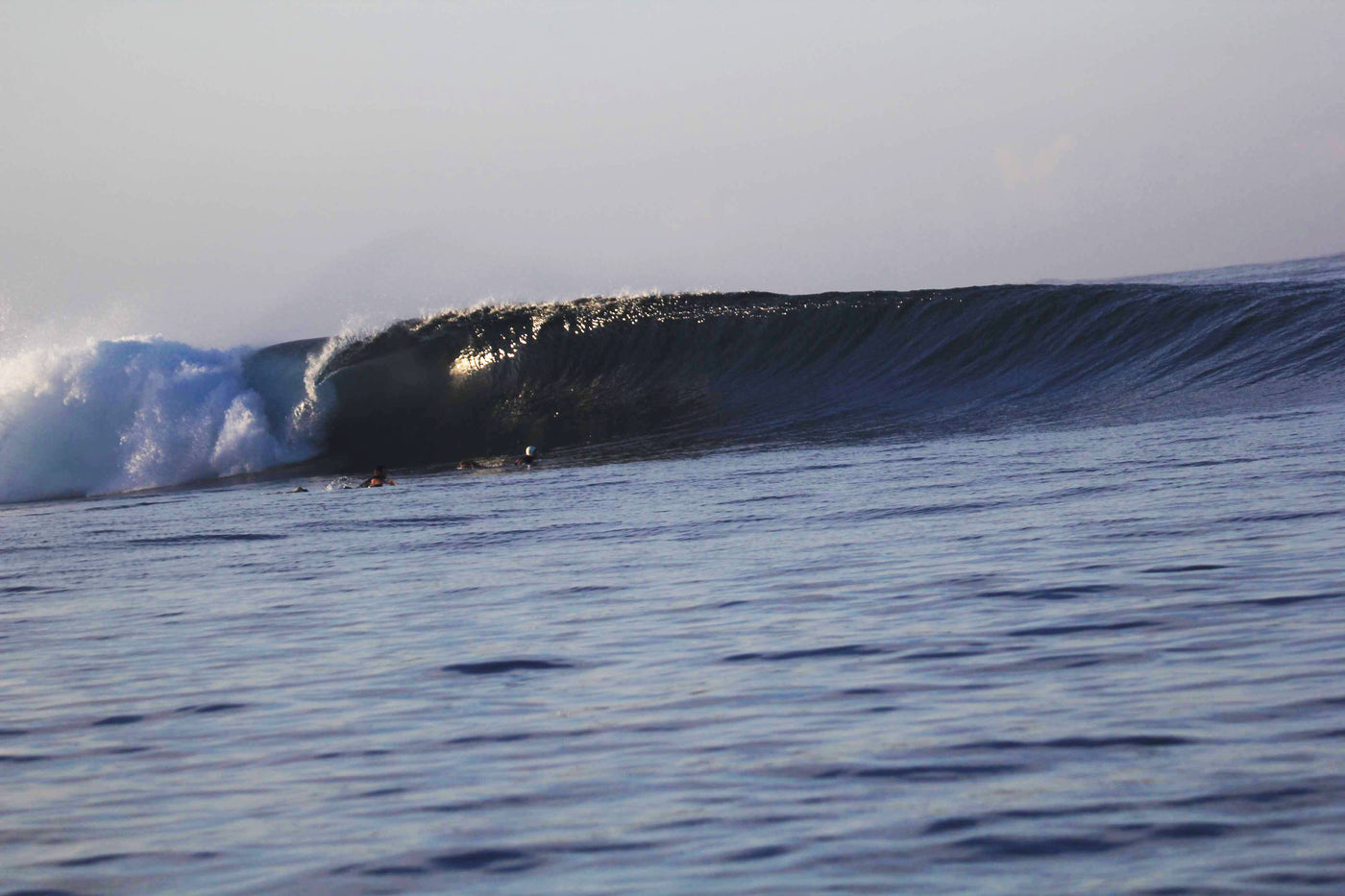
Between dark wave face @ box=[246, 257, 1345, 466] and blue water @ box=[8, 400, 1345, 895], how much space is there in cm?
1043

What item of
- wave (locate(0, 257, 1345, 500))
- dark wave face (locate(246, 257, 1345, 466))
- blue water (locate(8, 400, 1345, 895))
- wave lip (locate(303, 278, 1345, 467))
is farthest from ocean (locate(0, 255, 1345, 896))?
wave (locate(0, 257, 1345, 500))

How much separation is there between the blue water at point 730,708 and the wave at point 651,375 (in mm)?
11285

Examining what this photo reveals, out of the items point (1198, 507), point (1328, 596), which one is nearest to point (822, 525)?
point (1198, 507)

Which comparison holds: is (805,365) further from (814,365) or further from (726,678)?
(726,678)

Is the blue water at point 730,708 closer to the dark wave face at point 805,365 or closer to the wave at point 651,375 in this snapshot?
the dark wave face at point 805,365

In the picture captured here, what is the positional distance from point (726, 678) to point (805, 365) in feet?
72.2

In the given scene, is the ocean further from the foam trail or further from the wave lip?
the foam trail

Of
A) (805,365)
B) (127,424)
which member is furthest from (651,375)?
(127,424)

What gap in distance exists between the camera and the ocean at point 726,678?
3.58m

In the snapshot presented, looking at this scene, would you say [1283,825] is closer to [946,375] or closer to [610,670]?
[610,670]

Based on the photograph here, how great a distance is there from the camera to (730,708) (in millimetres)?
5008

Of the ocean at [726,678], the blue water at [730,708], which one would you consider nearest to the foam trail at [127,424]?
the ocean at [726,678]

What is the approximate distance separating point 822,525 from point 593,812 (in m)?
6.37

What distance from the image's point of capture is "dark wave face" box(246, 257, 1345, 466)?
2083 cm
